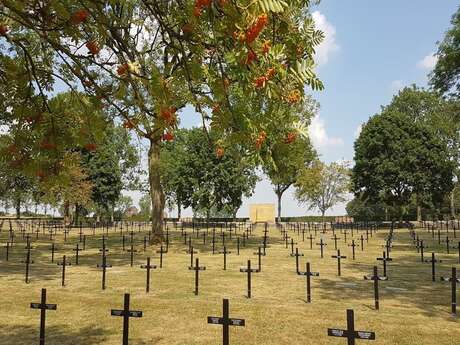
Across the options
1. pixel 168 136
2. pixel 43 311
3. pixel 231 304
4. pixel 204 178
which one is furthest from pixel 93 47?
pixel 204 178

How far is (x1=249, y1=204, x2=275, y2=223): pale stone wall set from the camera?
68500 mm

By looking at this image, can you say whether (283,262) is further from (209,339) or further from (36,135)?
(36,135)

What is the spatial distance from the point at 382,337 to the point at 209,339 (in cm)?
377

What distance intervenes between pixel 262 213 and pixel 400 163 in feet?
72.3

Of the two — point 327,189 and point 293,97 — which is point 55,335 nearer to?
point 293,97

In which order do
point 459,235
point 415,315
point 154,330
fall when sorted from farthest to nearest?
point 459,235
point 415,315
point 154,330

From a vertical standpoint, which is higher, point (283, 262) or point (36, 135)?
point (36, 135)

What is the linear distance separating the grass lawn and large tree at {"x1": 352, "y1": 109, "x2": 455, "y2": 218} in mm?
34800

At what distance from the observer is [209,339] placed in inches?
389

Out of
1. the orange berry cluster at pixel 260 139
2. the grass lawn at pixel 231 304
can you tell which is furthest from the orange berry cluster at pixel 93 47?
the grass lawn at pixel 231 304

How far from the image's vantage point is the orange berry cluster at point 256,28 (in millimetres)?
2844

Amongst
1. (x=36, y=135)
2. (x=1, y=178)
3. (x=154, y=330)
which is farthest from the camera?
(x=1, y=178)

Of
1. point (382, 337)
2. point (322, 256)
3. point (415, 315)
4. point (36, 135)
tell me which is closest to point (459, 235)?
point (322, 256)

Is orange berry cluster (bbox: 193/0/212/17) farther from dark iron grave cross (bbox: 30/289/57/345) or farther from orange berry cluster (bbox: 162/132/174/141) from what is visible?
dark iron grave cross (bbox: 30/289/57/345)
